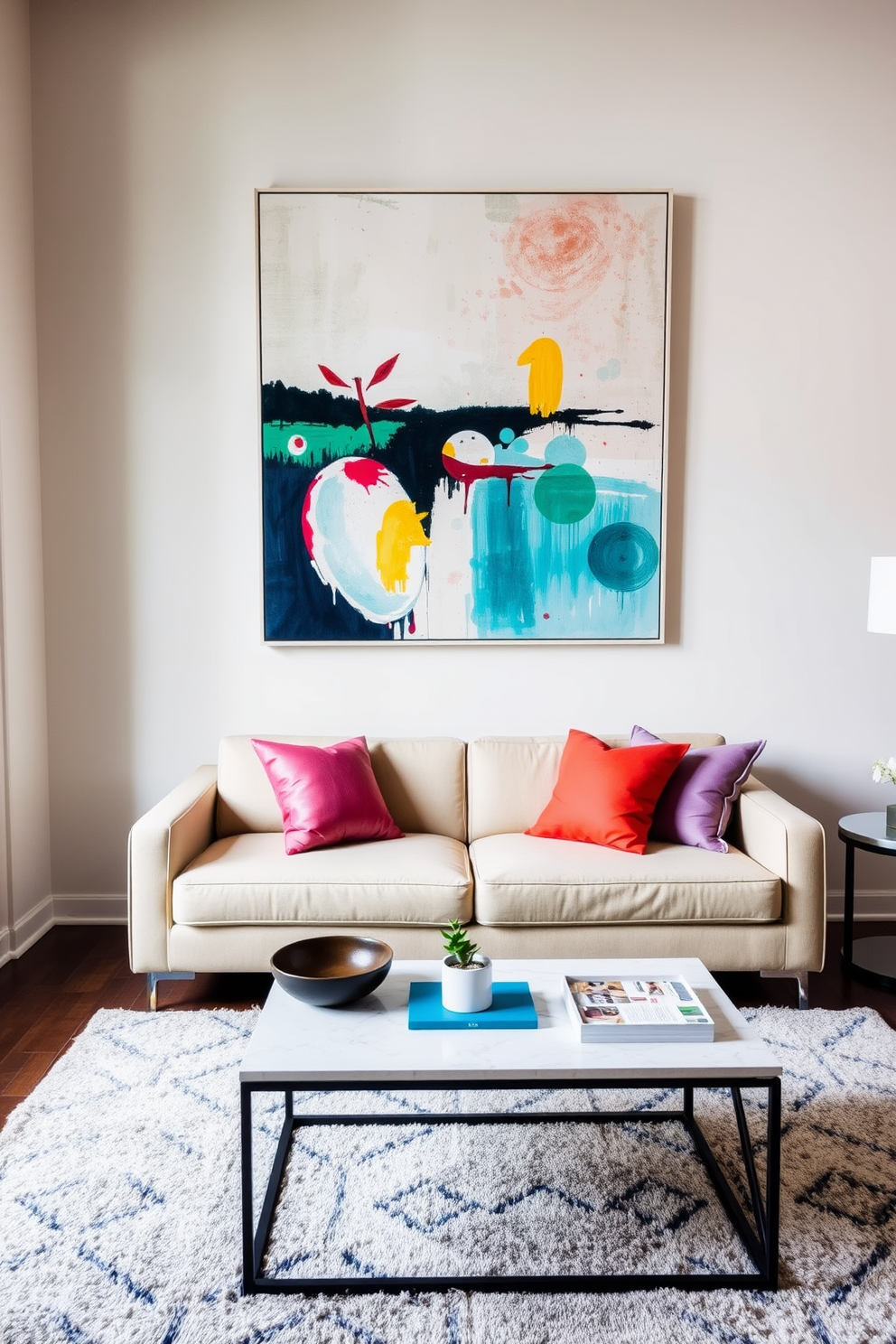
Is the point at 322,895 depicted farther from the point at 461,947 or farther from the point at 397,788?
the point at 461,947

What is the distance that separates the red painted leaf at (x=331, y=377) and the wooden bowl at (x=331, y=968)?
219 cm

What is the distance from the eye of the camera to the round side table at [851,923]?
123 inches

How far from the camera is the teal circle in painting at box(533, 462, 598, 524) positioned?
11.9ft

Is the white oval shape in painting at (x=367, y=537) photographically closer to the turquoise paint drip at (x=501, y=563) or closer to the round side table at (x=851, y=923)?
the turquoise paint drip at (x=501, y=563)

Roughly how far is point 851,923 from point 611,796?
95 cm

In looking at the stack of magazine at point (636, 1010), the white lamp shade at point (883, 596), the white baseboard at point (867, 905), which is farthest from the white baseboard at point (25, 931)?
the white lamp shade at point (883, 596)

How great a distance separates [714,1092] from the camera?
96.0 inches

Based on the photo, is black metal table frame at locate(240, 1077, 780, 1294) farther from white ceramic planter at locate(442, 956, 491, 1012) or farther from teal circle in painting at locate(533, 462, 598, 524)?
teal circle in painting at locate(533, 462, 598, 524)

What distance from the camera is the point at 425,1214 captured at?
197 cm

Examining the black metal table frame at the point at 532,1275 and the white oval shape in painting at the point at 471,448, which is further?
the white oval shape in painting at the point at 471,448

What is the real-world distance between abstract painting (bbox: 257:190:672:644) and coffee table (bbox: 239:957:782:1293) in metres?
1.91

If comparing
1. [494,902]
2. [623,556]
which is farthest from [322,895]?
[623,556]

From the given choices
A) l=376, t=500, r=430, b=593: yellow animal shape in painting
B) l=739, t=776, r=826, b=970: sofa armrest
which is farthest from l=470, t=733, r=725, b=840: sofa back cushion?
l=376, t=500, r=430, b=593: yellow animal shape in painting

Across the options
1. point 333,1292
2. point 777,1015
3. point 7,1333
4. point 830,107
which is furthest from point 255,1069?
point 830,107
